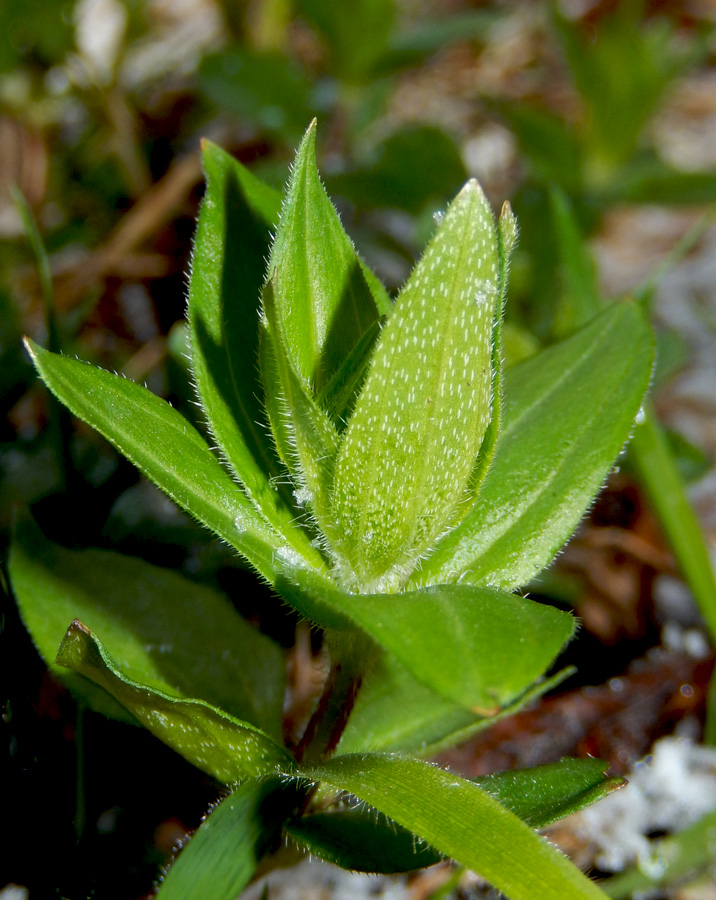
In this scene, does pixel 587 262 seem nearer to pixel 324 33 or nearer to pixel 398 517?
pixel 398 517

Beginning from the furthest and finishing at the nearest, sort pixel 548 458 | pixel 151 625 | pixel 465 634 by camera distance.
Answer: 1. pixel 151 625
2. pixel 548 458
3. pixel 465 634

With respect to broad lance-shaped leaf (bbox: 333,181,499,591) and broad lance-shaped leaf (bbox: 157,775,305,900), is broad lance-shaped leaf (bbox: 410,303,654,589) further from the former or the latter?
broad lance-shaped leaf (bbox: 157,775,305,900)

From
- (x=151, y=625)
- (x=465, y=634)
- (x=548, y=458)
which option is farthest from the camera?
(x=151, y=625)

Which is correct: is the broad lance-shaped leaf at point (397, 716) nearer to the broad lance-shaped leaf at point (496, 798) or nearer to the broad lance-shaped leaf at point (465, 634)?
the broad lance-shaped leaf at point (496, 798)

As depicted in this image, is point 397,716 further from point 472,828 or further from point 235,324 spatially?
point 235,324

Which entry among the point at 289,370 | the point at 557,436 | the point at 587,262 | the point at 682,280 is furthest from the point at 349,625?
the point at 682,280

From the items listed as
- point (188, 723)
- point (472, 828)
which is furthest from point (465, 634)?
point (188, 723)
